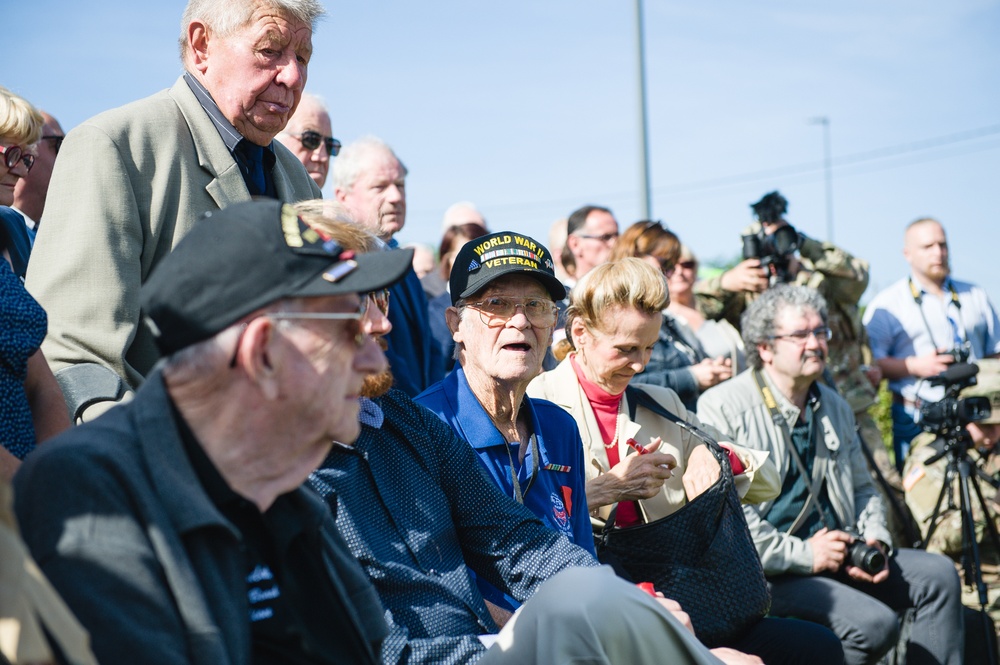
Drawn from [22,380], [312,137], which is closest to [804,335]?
[312,137]

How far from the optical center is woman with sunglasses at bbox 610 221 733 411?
16.2 ft

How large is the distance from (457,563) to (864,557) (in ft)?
8.52

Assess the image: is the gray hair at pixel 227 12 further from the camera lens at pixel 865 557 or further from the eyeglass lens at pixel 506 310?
the camera lens at pixel 865 557

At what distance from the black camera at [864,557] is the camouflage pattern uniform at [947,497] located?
5.43 ft

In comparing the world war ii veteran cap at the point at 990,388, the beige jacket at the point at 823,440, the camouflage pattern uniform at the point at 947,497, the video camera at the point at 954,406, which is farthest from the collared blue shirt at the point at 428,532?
the world war ii veteran cap at the point at 990,388

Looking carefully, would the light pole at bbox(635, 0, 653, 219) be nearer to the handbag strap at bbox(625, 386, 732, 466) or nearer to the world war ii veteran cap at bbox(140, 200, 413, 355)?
the handbag strap at bbox(625, 386, 732, 466)

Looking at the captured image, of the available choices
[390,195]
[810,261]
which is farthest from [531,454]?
[810,261]

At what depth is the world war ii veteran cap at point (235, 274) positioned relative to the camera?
61.4 inches

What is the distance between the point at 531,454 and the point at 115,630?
1.94 meters

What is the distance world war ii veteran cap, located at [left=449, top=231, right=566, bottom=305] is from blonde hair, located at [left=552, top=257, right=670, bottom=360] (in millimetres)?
574

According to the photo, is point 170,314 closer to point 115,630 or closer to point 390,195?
point 115,630

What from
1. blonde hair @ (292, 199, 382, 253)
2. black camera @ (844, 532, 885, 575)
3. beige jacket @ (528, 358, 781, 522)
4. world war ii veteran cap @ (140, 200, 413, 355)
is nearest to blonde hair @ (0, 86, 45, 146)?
blonde hair @ (292, 199, 382, 253)

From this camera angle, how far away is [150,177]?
9.08 ft

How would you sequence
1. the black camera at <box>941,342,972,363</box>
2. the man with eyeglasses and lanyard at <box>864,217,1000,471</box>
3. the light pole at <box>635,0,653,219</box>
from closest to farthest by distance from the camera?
1. the black camera at <box>941,342,972,363</box>
2. the man with eyeglasses and lanyard at <box>864,217,1000,471</box>
3. the light pole at <box>635,0,653,219</box>
